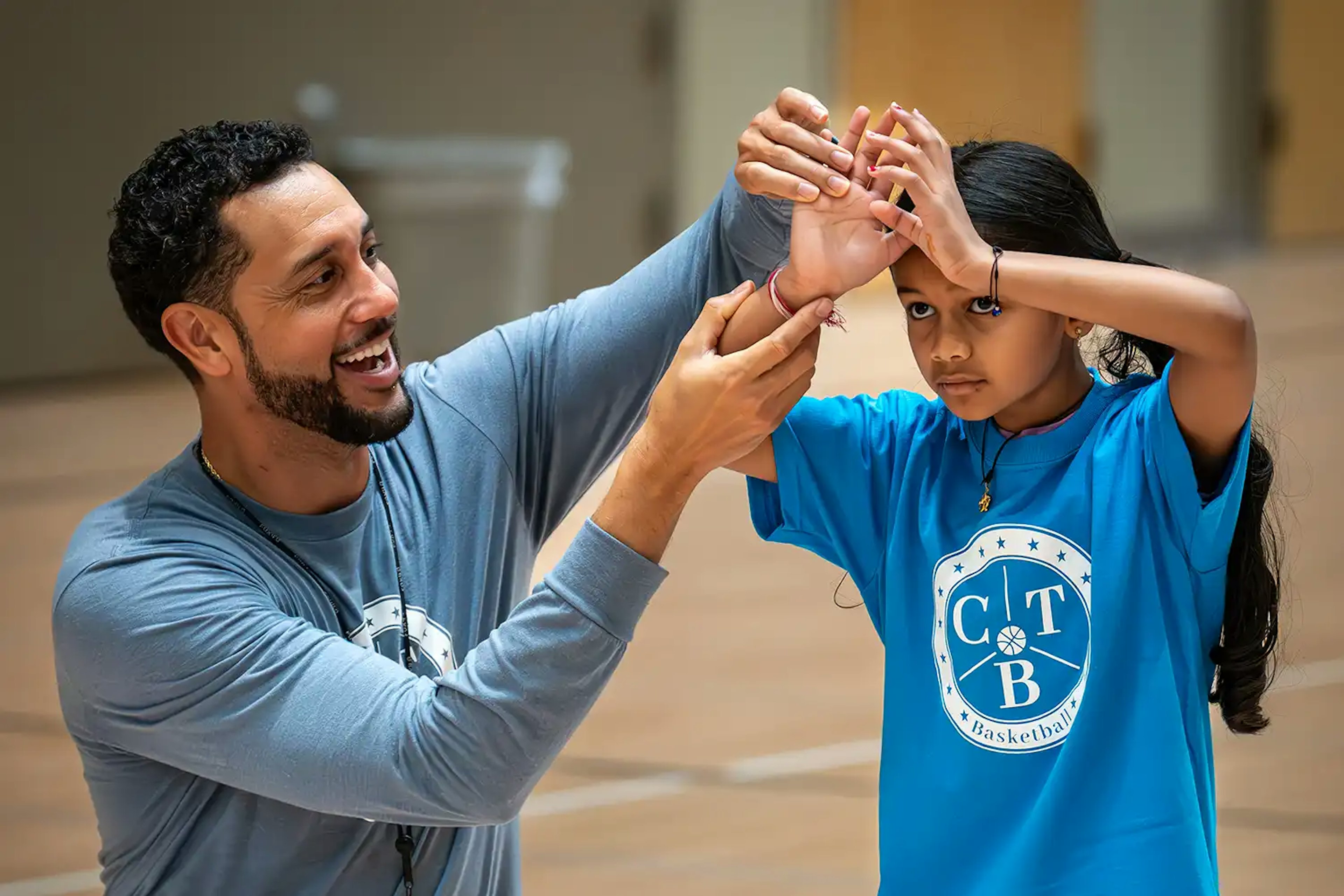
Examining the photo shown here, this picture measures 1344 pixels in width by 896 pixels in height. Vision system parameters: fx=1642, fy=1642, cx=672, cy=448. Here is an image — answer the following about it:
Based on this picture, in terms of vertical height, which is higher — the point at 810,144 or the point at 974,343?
the point at 810,144

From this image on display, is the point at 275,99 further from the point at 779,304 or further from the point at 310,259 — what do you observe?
the point at 779,304

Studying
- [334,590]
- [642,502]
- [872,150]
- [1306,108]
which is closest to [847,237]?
[872,150]

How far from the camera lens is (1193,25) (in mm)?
8477

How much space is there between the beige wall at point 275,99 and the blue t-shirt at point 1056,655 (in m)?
5.43

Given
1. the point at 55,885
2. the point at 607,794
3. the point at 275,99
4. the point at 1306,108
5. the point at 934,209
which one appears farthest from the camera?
the point at 1306,108

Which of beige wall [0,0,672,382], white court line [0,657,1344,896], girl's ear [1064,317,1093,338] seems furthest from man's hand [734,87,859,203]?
beige wall [0,0,672,382]

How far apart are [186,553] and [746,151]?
0.71 metres

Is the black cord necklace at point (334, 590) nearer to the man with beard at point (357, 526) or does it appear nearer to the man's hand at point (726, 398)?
the man with beard at point (357, 526)

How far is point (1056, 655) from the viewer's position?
1.47m

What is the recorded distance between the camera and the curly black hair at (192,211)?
69.0 inches

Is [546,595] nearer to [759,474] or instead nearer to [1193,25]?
[759,474]

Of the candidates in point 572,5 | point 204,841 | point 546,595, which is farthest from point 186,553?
point 572,5

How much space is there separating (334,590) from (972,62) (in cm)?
714

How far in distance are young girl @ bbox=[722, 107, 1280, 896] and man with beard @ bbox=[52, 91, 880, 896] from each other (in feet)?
0.44
